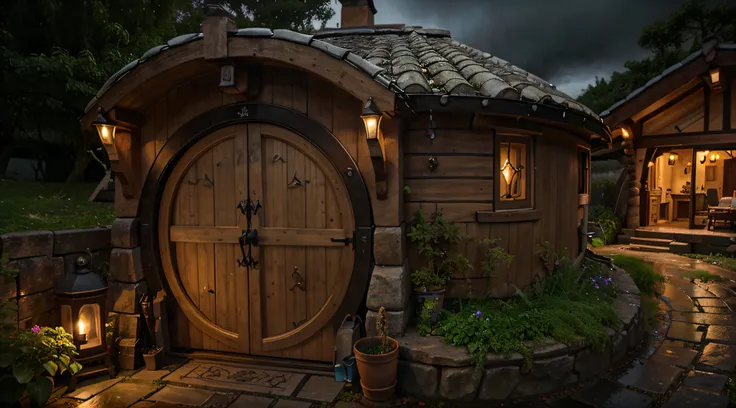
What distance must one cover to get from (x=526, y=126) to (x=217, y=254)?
395 centimetres

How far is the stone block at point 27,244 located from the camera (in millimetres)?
4141

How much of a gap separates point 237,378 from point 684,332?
5745 millimetres

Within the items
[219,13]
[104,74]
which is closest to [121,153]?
[219,13]

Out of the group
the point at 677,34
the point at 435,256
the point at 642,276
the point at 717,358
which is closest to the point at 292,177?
the point at 435,256

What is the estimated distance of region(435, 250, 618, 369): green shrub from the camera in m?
4.07

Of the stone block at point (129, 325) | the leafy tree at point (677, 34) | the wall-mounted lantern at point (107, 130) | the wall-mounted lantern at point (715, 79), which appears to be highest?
the leafy tree at point (677, 34)

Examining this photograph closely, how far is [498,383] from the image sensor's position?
3945mm

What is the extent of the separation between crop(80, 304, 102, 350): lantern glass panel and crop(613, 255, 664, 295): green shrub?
8.38 m

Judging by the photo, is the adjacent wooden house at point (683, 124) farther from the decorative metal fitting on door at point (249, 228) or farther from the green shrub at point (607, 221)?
the decorative metal fitting on door at point (249, 228)

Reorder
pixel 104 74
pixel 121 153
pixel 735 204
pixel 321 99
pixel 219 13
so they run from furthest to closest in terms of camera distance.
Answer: pixel 735 204 < pixel 104 74 < pixel 121 153 < pixel 321 99 < pixel 219 13

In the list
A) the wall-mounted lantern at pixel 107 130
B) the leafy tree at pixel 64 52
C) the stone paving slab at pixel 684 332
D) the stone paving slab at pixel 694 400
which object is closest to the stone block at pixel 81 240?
the wall-mounted lantern at pixel 107 130

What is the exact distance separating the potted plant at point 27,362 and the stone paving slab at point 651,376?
5.43 meters

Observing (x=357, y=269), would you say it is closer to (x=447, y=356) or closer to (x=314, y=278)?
(x=314, y=278)

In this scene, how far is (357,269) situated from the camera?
14.8ft
